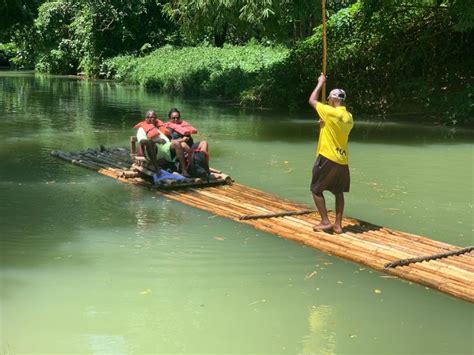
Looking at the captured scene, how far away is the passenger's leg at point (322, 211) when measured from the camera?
6.53 meters

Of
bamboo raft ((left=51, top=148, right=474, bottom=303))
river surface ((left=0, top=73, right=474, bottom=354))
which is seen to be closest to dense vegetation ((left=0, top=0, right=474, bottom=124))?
river surface ((left=0, top=73, right=474, bottom=354))

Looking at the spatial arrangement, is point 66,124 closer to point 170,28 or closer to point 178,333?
point 178,333

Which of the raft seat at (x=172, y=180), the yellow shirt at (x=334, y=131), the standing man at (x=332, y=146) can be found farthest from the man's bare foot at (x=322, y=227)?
the raft seat at (x=172, y=180)

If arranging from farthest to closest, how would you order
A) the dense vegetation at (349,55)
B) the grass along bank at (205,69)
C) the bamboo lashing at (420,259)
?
1. the grass along bank at (205,69)
2. the dense vegetation at (349,55)
3. the bamboo lashing at (420,259)

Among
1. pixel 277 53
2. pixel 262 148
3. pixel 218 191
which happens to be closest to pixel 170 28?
pixel 277 53

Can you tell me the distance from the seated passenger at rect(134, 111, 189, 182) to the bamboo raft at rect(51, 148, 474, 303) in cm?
28

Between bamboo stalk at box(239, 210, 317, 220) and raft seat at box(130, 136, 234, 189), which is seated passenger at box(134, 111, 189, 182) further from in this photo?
bamboo stalk at box(239, 210, 317, 220)

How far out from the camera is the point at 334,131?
20.5 ft

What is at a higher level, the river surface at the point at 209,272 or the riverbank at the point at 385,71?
the riverbank at the point at 385,71

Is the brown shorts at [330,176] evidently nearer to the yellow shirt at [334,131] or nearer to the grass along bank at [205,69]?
the yellow shirt at [334,131]

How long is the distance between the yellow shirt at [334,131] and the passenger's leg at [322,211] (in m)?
0.44

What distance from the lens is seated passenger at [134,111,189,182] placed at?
29.2 feet

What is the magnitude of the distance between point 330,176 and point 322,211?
0.42 meters

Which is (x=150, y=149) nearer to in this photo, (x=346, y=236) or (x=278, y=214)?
(x=278, y=214)
